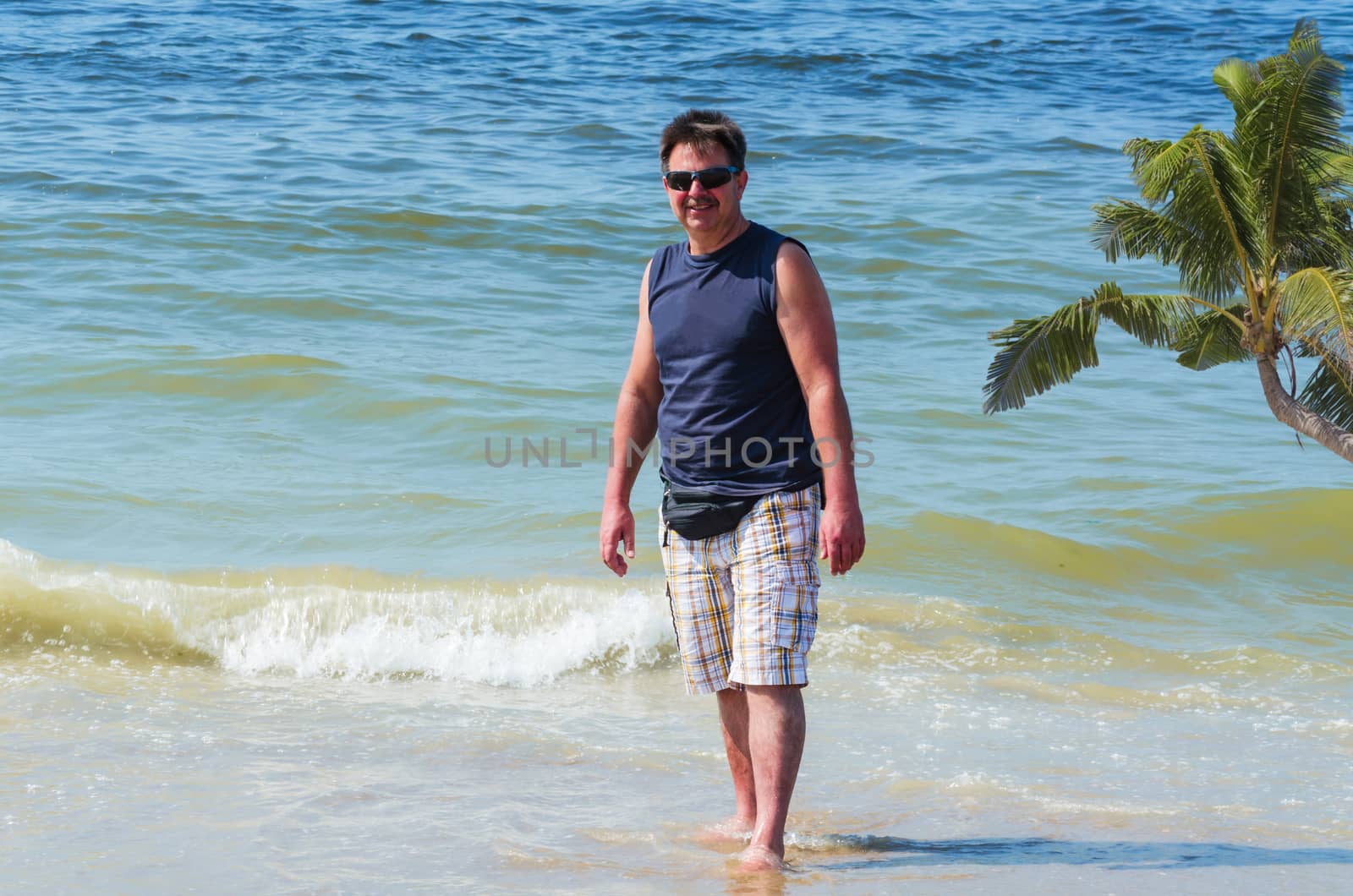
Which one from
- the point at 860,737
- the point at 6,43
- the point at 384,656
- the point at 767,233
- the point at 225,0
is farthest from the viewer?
the point at 225,0

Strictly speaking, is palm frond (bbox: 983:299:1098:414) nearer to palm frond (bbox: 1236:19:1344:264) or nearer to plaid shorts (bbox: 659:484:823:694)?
palm frond (bbox: 1236:19:1344:264)

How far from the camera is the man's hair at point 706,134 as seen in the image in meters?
3.87

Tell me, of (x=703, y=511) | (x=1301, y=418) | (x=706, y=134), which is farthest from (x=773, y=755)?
(x=1301, y=418)

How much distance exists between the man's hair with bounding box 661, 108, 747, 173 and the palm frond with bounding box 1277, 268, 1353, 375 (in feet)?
12.7

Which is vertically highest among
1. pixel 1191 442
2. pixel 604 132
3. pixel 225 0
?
pixel 225 0

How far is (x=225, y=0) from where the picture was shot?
27.8 metres

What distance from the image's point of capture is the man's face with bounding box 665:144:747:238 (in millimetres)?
3850

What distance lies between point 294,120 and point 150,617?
51.8 feet

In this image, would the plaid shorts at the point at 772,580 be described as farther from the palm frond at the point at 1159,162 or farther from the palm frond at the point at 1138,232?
the palm frond at the point at 1138,232

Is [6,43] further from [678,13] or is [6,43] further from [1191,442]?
[1191,442]

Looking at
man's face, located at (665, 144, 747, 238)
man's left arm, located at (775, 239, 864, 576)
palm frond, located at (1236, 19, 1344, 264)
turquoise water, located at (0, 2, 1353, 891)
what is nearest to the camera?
man's left arm, located at (775, 239, 864, 576)

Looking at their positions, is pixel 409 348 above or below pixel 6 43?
below

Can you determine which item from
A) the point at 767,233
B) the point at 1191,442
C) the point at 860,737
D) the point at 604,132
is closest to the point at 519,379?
the point at 1191,442

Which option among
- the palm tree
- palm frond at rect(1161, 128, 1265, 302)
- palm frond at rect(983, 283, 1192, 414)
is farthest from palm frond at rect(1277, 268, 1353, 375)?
palm frond at rect(983, 283, 1192, 414)
